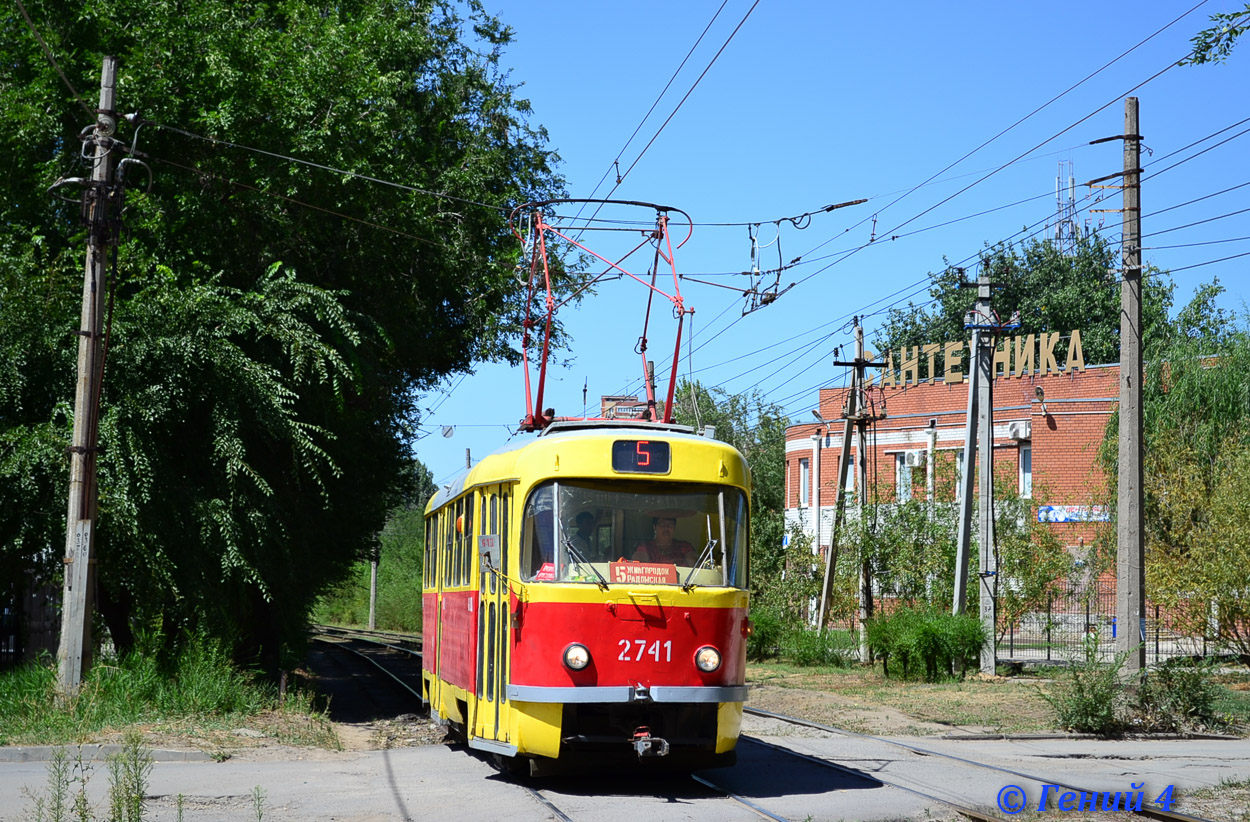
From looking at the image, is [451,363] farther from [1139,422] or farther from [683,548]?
[683,548]

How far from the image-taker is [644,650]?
10.5 meters

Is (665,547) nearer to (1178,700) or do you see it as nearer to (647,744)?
(647,744)

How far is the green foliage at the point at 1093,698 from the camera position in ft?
51.8

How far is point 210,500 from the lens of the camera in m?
16.2

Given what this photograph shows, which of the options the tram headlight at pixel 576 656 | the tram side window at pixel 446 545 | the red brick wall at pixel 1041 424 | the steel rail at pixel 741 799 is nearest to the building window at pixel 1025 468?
the red brick wall at pixel 1041 424

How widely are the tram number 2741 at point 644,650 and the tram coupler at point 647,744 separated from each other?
58 cm

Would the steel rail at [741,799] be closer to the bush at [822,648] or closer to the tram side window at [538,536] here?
the tram side window at [538,536]

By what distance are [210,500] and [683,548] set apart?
7875mm

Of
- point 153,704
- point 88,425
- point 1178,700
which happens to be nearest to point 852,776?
point 1178,700

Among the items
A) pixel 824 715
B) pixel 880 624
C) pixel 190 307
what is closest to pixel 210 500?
pixel 190 307

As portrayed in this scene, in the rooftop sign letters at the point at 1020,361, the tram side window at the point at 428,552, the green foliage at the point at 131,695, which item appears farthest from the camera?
the rooftop sign letters at the point at 1020,361

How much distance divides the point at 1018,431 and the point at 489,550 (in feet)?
111

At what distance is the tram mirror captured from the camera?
11188 mm

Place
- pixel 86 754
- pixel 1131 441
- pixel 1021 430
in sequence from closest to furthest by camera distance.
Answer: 1. pixel 86 754
2. pixel 1131 441
3. pixel 1021 430
